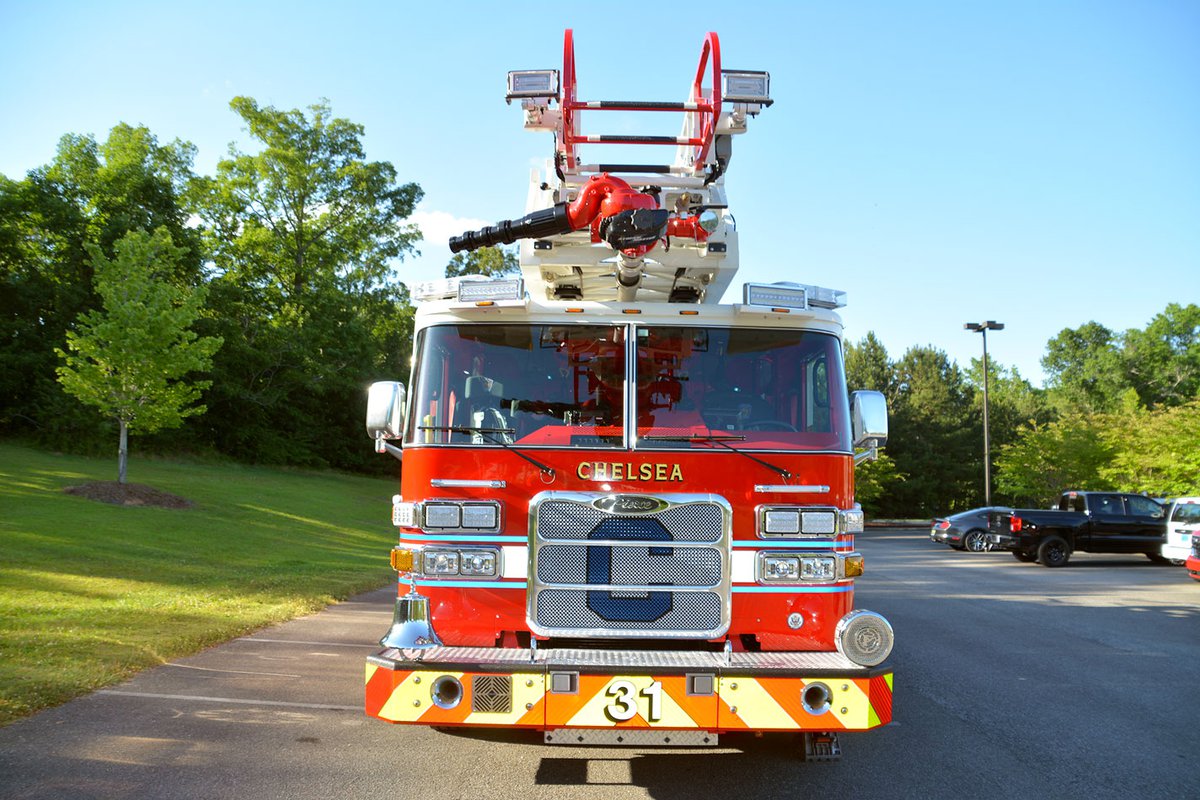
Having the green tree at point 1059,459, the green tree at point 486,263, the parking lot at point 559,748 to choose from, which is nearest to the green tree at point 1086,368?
the green tree at point 1059,459

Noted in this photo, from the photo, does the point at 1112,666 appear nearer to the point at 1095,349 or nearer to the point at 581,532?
the point at 581,532

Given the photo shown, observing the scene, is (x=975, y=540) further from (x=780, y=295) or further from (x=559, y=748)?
(x=780, y=295)

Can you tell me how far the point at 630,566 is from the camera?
4.77 m

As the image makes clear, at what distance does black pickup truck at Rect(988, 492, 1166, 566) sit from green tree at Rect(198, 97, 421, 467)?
1262 inches

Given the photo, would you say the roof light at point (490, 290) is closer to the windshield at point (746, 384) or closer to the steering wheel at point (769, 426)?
the windshield at point (746, 384)

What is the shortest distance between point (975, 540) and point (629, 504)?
2407 cm

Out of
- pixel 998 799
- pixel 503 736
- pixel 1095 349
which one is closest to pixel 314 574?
pixel 503 736

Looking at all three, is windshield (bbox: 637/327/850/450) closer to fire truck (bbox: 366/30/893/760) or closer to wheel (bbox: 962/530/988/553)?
fire truck (bbox: 366/30/893/760)

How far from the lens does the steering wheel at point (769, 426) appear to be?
16.7 ft

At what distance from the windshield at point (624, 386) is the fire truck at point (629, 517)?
0.01 meters

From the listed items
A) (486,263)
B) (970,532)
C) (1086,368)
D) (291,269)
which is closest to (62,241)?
(291,269)

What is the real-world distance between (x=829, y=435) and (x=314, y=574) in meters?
10.6

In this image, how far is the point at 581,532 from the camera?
15.7 ft

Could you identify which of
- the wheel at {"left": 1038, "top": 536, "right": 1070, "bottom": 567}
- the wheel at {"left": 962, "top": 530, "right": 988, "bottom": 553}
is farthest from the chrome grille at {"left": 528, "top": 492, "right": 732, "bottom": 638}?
the wheel at {"left": 962, "top": 530, "right": 988, "bottom": 553}
